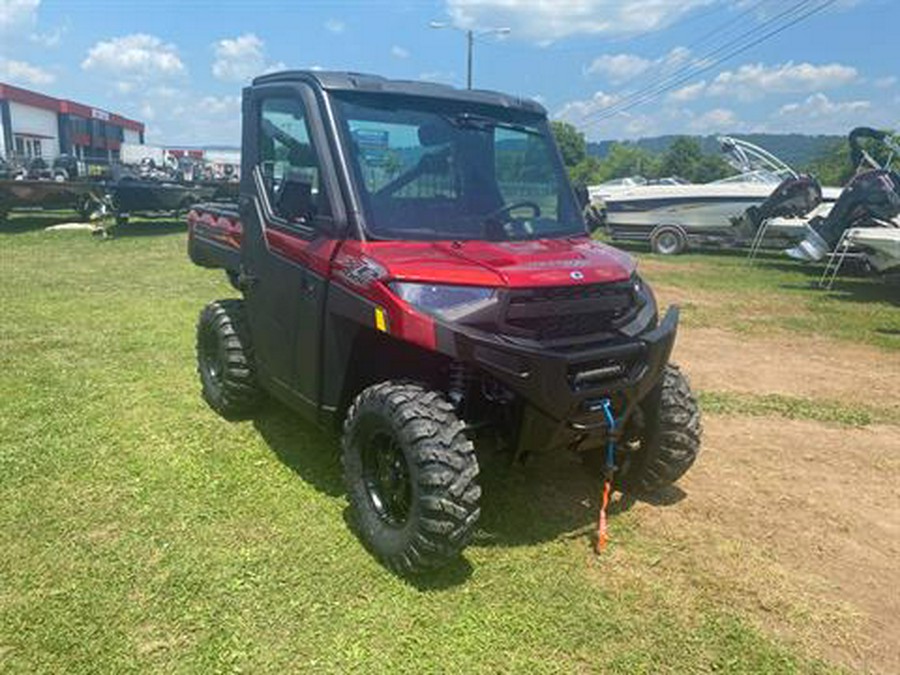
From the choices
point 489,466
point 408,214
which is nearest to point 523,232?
point 408,214

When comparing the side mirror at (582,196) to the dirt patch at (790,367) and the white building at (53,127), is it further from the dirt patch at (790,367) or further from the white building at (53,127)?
the white building at (53,127)

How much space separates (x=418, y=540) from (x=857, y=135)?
516 inches

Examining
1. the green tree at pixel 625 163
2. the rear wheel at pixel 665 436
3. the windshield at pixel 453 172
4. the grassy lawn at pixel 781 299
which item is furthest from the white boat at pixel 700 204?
the green tree at pixel 625 163

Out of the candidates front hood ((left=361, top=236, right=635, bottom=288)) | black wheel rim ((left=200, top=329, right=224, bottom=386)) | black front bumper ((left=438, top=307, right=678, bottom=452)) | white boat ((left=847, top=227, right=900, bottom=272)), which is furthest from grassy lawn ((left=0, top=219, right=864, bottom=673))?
white boat ((left=847, top=227, right=900, bottom=272))

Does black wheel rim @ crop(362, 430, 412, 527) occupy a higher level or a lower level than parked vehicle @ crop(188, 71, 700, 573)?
lower

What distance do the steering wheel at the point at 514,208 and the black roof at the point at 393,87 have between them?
1.92 feet

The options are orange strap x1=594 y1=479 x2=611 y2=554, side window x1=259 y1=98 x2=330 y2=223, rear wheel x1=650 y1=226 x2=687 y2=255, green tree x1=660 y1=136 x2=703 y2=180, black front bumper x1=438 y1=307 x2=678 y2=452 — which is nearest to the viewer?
black front bumper x1=438 y1=307 x2=678 y2=452

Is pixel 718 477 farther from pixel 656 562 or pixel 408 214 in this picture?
pixel 408 214

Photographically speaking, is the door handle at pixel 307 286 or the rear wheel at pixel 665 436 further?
the rear wheel at pixel 665 436

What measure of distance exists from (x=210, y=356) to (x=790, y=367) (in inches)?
212

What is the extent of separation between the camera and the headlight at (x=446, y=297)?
10.5ft

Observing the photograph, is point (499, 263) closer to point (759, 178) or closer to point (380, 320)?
point (380, 320)

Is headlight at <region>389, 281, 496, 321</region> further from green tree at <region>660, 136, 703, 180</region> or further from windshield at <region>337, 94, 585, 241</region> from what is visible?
green tree at <region>660, 136, 703, 180</region>

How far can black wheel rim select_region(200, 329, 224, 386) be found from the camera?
526 cm
